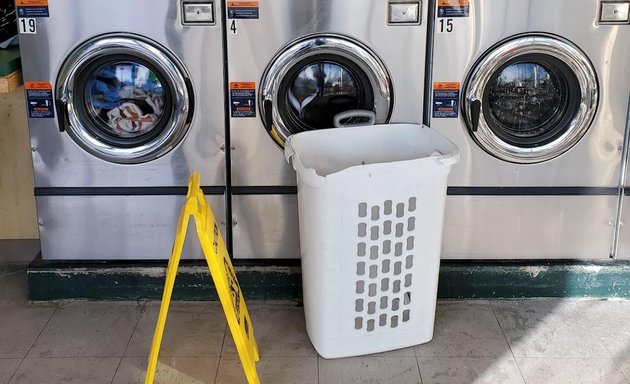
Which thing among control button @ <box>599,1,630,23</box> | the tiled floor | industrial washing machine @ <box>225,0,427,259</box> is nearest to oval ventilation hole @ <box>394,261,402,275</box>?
the tiled floor

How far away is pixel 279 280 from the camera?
3.08 meters

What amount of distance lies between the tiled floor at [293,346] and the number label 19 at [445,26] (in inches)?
43.0

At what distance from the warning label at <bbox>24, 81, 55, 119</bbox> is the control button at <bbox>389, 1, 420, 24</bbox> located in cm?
133

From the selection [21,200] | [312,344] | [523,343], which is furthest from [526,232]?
[21,200]

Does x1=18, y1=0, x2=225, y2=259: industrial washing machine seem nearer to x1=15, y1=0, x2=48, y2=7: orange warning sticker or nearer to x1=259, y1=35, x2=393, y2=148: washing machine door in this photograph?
x1=15, y1=0, x2=48, y2=7: orange warning sticker

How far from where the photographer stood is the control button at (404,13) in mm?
2809

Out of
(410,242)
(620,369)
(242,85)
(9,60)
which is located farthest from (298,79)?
(620,369)

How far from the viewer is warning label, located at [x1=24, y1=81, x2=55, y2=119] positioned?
9.45 feet

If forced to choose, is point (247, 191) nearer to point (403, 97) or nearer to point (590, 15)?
point (403, 97)

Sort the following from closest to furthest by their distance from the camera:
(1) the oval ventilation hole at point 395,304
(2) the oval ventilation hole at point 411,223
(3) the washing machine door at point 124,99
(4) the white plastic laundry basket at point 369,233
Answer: (4) the white plastic laundry basket at point 369,233, (2) the oval ventilation hole at point 411,223, (1) the oval ventilation hole at point 395,304, (3) the washing machine door at point 124,99

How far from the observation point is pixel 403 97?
292cm

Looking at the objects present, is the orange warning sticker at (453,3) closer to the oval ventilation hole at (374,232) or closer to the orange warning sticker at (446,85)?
the orange warning sticker at (446,85)

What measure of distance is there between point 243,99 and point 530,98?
3.68 feet

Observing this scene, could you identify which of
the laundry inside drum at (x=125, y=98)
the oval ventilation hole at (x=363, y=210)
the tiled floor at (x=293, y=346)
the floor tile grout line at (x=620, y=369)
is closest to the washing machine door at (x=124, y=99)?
the laundry inside drum at (x=125, y=98)
